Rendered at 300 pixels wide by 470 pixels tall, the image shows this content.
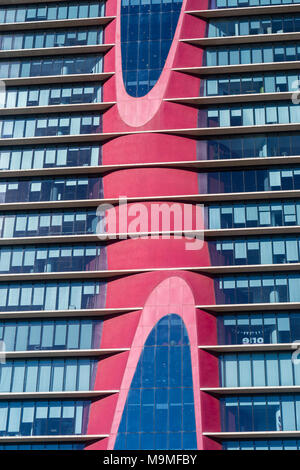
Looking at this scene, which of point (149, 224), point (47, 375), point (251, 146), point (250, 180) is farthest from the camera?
point (251, 146)


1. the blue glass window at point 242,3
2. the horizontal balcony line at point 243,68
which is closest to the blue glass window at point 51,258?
the horizontal balcony line at point 243,68

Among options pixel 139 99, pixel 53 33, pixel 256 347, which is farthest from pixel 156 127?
pixel 256 347

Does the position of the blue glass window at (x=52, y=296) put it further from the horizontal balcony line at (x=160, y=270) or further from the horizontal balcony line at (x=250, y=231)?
the horizontal balcony line at (x=250, y=231)

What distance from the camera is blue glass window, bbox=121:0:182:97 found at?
80.8 meters

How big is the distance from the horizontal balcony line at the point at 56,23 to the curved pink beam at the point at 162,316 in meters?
29.4

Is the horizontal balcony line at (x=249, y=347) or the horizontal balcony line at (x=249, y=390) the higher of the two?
the horizontal balcony line at (x=249, y=347)

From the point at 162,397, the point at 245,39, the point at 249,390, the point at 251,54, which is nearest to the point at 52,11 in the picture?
the point at 245,39

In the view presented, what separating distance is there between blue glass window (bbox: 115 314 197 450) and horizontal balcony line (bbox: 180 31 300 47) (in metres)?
28.6

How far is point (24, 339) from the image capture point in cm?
7400

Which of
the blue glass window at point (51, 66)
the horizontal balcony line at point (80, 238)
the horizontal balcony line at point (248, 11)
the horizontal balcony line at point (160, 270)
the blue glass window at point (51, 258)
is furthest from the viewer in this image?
the blue glass window at point (51, 66)

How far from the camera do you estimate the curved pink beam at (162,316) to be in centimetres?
6819

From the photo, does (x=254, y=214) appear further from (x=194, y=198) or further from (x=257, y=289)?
(x=257, y=289)

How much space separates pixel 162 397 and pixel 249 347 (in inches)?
343

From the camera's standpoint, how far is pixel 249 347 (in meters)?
70.7
